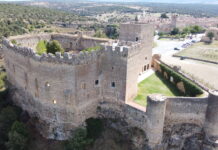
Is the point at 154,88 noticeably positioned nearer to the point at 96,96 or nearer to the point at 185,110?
the point at 185,110

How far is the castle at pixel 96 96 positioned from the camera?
66.4 ft

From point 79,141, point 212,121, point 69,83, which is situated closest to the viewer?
point 212,121

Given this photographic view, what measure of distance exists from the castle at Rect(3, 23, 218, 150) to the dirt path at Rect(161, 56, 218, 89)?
25.8 feet

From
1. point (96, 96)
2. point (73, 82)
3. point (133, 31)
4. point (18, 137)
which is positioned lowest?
point (18, 137)

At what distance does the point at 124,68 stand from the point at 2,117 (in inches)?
585

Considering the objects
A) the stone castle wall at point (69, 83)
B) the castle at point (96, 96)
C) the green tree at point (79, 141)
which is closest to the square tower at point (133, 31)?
the castle at point (96, 96)

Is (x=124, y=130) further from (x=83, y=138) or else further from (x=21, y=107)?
(x=21, y=107)

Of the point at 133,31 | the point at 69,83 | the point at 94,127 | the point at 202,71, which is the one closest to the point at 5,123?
the point at 69,83

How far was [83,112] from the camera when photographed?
22656 mm

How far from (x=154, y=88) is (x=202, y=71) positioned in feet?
36.5

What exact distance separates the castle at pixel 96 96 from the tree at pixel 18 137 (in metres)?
1.77

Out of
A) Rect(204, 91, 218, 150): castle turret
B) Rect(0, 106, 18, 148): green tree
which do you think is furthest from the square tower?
Rect(0, 106, 18, 148): green tree

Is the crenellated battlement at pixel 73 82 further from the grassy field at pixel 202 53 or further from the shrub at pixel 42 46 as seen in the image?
the grassy field at pixel 202 53

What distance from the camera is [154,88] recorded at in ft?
86.7
